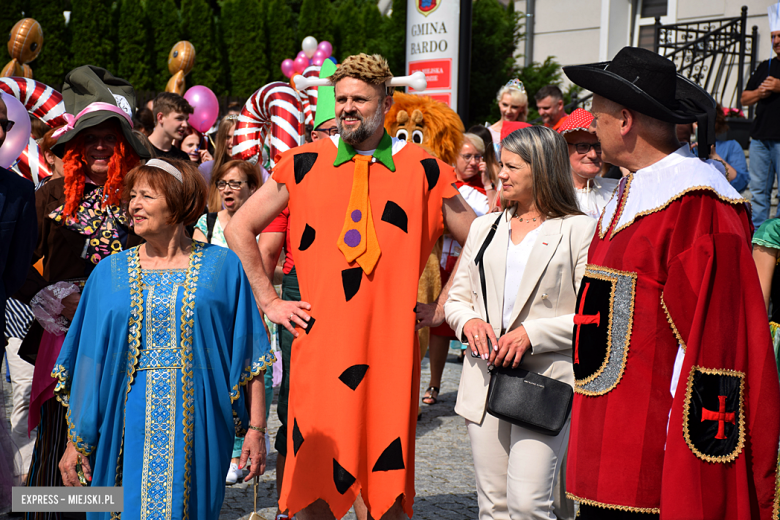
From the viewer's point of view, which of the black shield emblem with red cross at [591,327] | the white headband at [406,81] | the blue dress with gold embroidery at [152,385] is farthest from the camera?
the white headband at [406,81]

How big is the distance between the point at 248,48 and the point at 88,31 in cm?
429

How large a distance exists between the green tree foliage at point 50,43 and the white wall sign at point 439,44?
12.1 metres

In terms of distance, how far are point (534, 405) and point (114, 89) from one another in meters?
3.21

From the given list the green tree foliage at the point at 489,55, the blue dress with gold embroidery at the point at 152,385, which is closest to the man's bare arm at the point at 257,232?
the blue dress with gold embroidery at the point at 152,385

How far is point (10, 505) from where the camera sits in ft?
12.3

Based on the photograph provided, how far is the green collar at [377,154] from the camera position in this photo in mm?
3512

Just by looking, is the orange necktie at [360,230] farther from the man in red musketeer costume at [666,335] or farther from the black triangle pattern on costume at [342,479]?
the man in red musketeer costume at [666,335]

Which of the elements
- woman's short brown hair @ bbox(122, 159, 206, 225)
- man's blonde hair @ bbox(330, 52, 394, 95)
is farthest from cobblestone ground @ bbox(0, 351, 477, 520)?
man's blonde hair @ bbox(330, 52, 394, 95)

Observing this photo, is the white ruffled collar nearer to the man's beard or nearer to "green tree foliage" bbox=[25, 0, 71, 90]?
the man's beard

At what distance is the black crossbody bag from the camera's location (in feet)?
10.7

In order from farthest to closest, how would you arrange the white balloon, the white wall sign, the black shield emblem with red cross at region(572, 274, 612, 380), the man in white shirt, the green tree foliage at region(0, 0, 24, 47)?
the green tree foliage at region(0, 0, 24, 47) → the white balloon → the white wall sign → the man in white shirt → the black shield emblem with red cross at region(572, 274, 612, 380)

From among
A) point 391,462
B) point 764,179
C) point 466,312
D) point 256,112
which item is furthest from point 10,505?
point 764,179

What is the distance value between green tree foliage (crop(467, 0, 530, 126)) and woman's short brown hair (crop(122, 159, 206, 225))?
1289 cm

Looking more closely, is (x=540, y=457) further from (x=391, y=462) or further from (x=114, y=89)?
(x=114, y=89)
